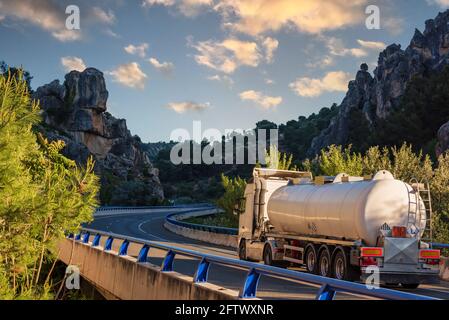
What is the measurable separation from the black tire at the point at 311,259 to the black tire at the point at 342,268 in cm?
103

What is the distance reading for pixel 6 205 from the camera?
11.0 metres

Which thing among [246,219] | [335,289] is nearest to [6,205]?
[335,289]

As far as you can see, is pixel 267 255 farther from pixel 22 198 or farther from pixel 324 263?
pixel 22 198

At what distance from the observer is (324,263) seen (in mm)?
17797

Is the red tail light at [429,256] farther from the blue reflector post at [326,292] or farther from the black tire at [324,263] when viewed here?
the blue reflector post at [326,292]

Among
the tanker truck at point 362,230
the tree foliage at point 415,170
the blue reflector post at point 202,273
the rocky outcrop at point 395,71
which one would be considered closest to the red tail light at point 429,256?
the tanker truck at point 362,230

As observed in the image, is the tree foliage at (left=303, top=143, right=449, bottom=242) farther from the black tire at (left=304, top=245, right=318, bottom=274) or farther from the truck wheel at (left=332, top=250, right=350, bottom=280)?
the truck wheel at (left=332, top=250, right=350, bottom=280)

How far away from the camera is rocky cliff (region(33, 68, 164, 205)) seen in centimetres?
11062

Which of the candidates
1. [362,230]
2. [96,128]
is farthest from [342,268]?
[96,128]

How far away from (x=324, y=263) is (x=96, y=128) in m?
A: 104
